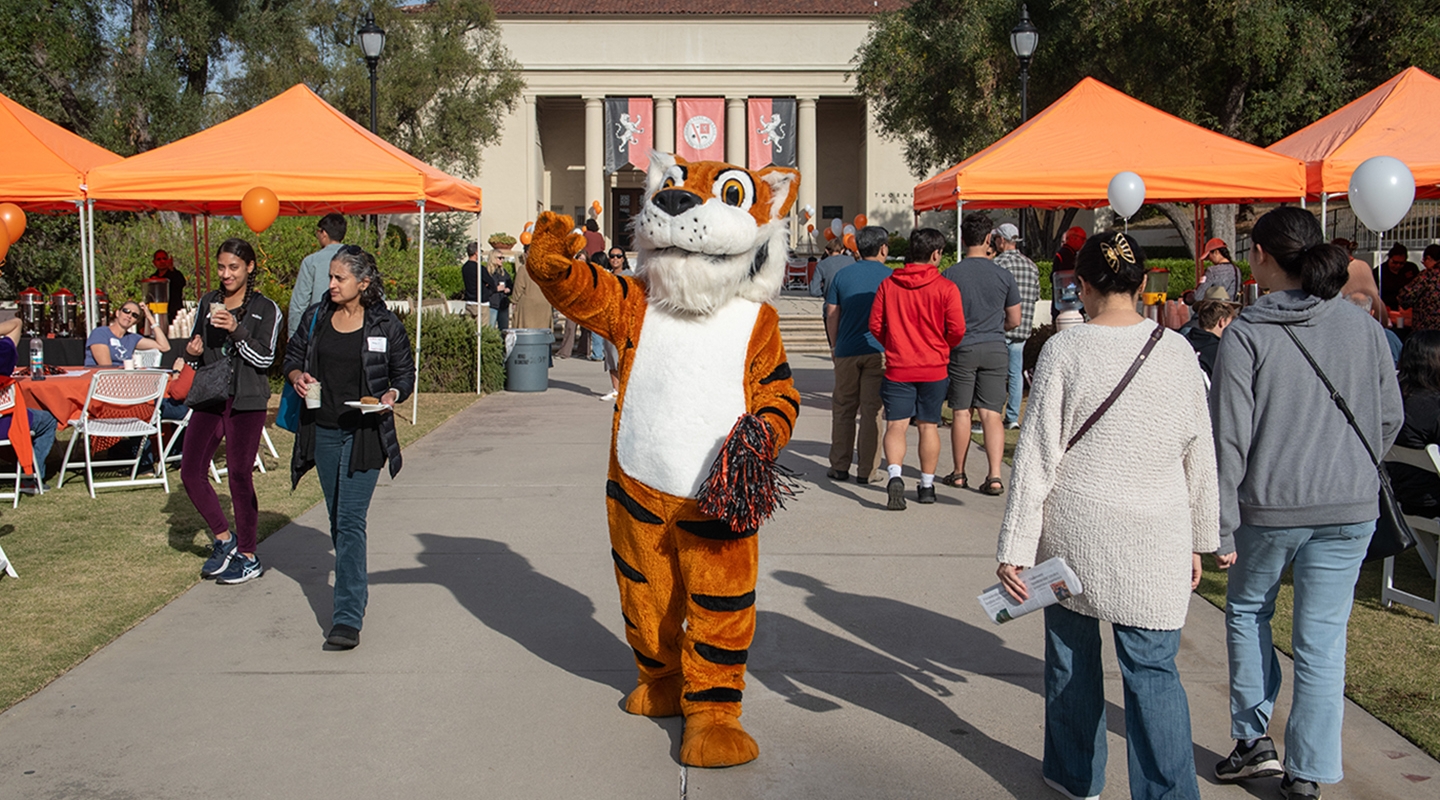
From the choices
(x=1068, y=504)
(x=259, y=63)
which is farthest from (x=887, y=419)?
(x=259, y=63)

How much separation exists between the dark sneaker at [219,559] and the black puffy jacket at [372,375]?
1099mm

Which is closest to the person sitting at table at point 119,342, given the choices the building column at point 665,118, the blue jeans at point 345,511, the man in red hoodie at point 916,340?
the blue jeans at point 345,511

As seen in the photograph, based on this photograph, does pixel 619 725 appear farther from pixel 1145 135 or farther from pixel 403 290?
pixel 403 290

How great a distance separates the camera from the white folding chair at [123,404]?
26.6 ft

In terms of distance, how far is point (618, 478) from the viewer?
4023 millimetres

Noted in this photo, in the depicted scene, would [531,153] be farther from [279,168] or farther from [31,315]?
[279,168]

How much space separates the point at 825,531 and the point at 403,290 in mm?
14459

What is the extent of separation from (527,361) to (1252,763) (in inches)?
450

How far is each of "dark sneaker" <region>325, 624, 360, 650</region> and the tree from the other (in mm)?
17468

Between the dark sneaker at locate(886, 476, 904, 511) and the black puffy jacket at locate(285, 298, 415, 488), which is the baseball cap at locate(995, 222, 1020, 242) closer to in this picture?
Result: the dark sneaker at locate(886, 476, 904, 511)

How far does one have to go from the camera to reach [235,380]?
5.62 metres

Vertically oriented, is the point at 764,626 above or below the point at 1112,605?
below

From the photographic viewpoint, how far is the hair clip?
3.23m

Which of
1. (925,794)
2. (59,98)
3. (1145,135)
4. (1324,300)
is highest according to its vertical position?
(59,98)
